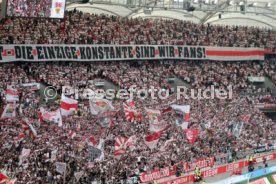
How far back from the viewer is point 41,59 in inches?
1230

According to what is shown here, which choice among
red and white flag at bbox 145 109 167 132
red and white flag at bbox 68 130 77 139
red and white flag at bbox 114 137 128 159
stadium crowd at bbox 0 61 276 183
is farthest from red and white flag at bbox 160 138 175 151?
red and white flag at bbox 68 130 77 139

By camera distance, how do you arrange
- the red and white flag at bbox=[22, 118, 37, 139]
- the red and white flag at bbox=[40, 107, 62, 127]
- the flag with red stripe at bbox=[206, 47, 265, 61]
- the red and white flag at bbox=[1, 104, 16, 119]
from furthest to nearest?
the flag with red stripe at bbox=[206, 47, 265, 61] → the red and white flag at bbox=[1, 104, 16, 119] → the red and white flag at bbox=[40, 107, 62, 127] → the red and white flag at bbox=[22, 118, 37, 139]

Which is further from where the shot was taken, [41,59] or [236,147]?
[236,147]

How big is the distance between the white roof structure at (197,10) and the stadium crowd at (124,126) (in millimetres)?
4860

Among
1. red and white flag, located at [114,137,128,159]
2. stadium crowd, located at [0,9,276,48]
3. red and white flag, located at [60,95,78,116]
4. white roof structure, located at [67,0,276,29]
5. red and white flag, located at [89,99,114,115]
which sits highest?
white roof structure, located at [67,0,276,29]

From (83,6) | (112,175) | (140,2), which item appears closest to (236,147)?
(112,175)

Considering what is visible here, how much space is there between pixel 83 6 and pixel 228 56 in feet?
45.3

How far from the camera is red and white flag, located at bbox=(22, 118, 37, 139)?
77.6 feet

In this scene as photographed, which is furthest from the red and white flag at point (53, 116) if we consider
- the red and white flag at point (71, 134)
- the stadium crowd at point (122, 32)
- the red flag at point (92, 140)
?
the stadium crowd at point (122, 32)

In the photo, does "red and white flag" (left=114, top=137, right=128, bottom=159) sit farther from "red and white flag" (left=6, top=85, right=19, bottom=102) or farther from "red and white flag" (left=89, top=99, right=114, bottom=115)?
"red and white flag" (left=6, top=85, right=19, bottom=102)

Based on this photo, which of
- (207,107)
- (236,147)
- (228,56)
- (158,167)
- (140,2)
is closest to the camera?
(158,167)

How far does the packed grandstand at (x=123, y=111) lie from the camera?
2419 cm

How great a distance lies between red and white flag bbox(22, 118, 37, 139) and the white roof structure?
14.3 metres

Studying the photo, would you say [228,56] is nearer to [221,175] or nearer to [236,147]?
[236,147]
